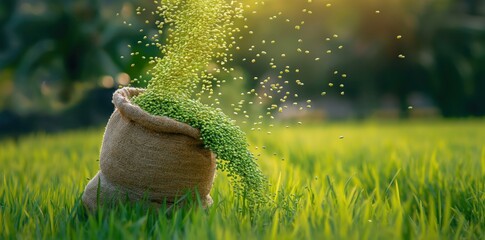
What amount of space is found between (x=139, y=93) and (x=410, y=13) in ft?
44.6

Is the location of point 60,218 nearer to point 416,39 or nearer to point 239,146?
point 239,146

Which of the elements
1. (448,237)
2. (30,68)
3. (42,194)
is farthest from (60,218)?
(30,68)

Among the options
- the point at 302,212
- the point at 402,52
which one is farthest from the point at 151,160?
the point at 402,52

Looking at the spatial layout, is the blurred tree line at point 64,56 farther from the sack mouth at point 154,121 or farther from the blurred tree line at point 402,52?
the sack mouth at point 154,121

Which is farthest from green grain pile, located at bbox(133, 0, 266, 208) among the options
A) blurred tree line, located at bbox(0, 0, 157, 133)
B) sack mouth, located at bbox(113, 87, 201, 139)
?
blurred tree line, located at bbox(0, 0, 157, 133)

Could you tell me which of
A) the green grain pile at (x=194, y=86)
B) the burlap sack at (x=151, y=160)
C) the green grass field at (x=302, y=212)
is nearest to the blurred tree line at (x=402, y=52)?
the green grass field at (x=302, y=212)

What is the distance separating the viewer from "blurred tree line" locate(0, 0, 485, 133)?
1201cm

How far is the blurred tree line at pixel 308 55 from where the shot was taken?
39.4 feet

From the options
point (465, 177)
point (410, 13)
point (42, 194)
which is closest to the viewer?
point (42, 194)

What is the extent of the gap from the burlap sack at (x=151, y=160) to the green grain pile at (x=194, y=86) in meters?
0.07

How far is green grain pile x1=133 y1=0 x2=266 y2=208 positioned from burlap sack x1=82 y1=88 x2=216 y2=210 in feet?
0.22

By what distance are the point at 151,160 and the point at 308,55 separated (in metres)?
12.8

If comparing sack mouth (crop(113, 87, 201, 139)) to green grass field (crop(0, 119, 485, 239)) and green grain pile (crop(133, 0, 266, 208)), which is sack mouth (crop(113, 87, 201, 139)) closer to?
green grain pile (crop(133, 0, 266, 208))

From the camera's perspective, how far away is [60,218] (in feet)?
7.34
